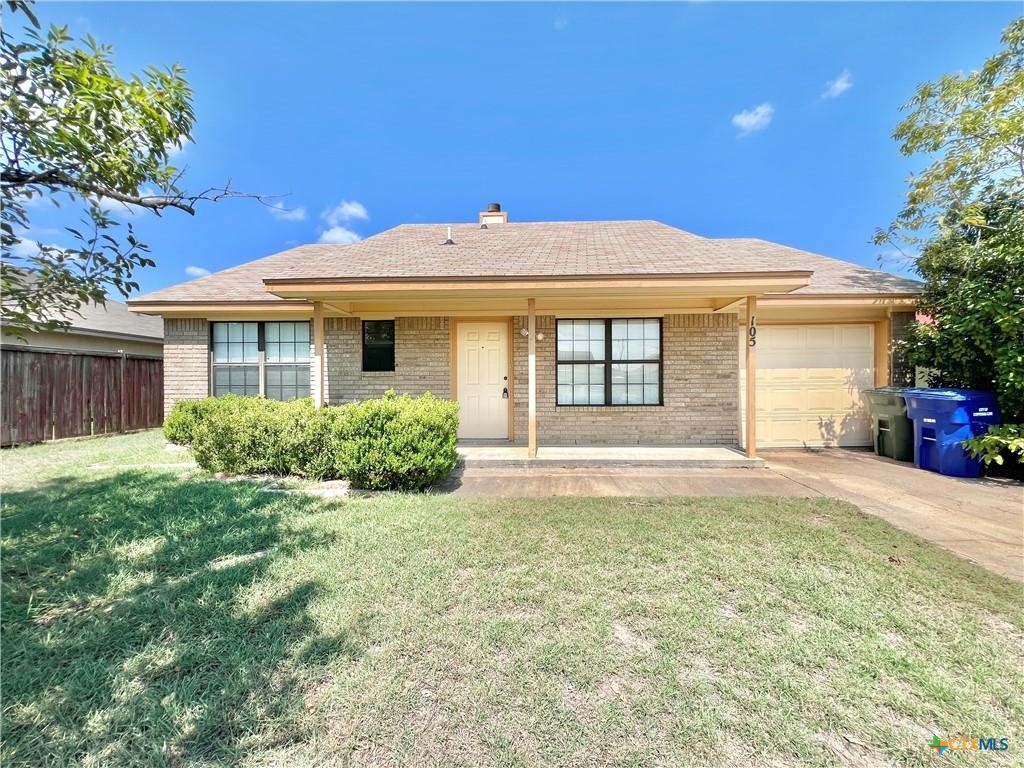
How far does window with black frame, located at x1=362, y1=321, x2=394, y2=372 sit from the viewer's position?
815cm

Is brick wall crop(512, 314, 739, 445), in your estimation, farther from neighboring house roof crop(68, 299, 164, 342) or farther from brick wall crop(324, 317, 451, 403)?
neighboring house roof crop(68, 299, 164, 342)

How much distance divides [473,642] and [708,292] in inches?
238

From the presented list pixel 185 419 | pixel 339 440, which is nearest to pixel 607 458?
pixel 339 440

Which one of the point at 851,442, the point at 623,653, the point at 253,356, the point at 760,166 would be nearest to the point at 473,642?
the point at 623,653

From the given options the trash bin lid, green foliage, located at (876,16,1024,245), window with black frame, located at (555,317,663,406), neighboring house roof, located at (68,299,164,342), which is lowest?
the trash bin lid

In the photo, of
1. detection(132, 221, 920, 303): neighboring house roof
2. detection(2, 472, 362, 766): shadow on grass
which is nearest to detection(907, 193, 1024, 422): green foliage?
detection(132, 221, 920, 303): neighboring house roof

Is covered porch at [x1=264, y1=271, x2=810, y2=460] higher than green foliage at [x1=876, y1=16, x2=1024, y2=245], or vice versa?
green foliage at [x1=876, y1=16, x2=1024, y2=245]

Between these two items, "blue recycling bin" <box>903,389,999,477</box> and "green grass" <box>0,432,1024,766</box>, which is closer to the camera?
"green grass" <box>0,432,1024,766</box>

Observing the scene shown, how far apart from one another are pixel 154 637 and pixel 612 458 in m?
5.74

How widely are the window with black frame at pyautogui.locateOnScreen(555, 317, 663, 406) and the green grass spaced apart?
13.5 feet

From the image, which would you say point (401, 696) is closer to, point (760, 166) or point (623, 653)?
point (623, 653)

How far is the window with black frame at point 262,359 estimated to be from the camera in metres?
8.34

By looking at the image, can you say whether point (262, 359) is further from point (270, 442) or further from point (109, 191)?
point (109, 191)

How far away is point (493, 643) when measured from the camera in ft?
7.50
